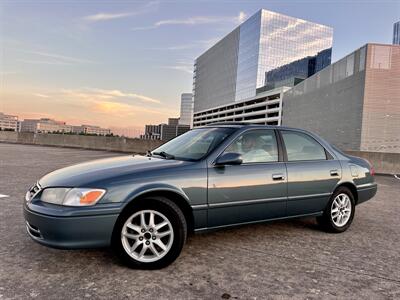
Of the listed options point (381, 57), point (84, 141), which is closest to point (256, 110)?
point (381, 57)

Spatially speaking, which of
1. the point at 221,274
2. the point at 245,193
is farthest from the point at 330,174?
the point at 221,274

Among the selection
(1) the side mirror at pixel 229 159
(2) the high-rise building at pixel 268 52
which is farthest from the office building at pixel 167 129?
(1) the side mirror at pixel 229 159

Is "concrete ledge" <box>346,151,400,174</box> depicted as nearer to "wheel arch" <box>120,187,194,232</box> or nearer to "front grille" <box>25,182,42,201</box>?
"wheel arch" <box>120,187,194,232</box>

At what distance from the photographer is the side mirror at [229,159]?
3.46m

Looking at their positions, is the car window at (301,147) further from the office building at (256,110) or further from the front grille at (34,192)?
the office building at (256,110)

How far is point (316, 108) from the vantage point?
41750 mm

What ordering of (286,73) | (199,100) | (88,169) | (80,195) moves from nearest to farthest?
(80,195), (88,169), (286,73), (199,100)

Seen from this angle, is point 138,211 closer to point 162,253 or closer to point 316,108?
point 162,253

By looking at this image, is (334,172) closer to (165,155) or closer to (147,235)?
(165,155)

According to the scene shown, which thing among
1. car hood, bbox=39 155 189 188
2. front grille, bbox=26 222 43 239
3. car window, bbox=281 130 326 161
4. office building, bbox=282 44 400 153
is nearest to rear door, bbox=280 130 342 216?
car window, bbox=281 130 326 161

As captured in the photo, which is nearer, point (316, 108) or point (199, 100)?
point (316, 108)

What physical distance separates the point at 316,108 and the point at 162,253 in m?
42.0

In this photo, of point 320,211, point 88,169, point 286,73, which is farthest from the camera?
point 286,73

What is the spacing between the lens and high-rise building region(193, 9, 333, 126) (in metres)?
94.4
